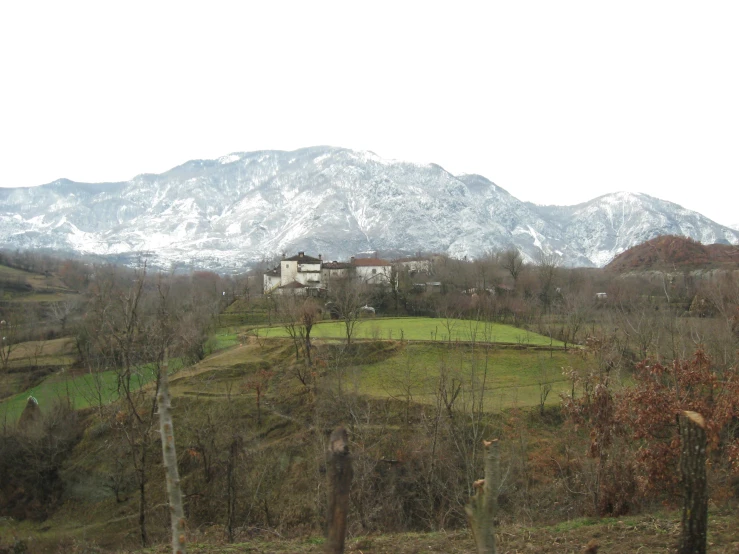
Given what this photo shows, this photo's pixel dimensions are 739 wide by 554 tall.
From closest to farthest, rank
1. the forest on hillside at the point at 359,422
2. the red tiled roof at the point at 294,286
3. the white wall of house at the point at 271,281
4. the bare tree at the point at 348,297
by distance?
1. the forest on hillside at the point at 359,422
2. the bare tree at the point at 348,297
3. the red tiled roof at the point at 294,286
4. the white wall of house at the point at 271,281

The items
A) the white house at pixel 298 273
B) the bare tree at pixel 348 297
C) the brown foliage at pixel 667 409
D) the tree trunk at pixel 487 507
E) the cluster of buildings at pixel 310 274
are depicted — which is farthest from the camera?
the white house at pixel 298 273

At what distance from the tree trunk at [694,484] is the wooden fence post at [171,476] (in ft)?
20.8

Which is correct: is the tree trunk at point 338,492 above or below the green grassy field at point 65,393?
above

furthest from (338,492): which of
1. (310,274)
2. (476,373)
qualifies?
(310,274)

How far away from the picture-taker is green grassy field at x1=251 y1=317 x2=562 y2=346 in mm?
44906

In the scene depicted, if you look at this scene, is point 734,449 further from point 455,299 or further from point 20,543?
point 455,299

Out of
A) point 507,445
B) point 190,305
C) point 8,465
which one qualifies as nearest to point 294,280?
point 190,305

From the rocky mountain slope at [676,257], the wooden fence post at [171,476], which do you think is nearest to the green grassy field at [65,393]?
the wooden fence post at [171,476]

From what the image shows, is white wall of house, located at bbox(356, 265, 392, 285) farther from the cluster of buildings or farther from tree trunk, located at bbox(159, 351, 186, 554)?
tree trunk, located at bbox(159, 351, 186, 554)

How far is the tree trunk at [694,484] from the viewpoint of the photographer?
21.7 feet

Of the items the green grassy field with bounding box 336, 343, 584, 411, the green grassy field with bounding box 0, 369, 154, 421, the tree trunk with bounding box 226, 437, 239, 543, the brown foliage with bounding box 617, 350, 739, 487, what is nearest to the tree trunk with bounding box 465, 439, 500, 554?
the brown foliage with bounding box 617, 350, 739, 487

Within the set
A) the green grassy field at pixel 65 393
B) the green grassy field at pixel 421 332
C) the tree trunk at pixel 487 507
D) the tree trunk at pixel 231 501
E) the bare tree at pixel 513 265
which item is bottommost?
the green grassy field at pixel 65 393

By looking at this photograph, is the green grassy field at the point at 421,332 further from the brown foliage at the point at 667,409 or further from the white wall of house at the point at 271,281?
the white wall of house at the point at 271,281

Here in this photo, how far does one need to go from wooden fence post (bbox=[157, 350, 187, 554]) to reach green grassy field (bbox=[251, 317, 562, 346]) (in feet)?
114
